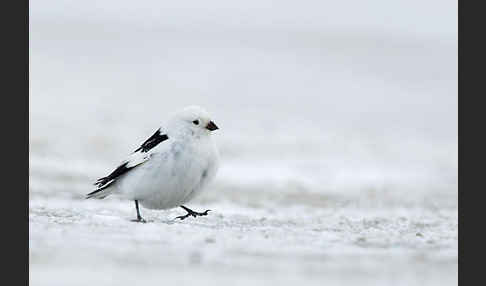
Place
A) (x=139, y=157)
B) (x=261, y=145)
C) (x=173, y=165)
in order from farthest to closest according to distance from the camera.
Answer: (x=261, y=145) < (x=139, y=157) < (x=173, y=165)

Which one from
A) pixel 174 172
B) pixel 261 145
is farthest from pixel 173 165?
pixel 261 145

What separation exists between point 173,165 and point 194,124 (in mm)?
421

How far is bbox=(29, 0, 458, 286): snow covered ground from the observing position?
5129 millimetres

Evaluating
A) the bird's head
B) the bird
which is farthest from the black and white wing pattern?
the bird's head

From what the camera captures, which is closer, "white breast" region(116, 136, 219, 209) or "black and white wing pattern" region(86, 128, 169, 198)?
"white breast" region(116, 136, 219, 209)

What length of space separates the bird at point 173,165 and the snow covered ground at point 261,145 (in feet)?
0.82

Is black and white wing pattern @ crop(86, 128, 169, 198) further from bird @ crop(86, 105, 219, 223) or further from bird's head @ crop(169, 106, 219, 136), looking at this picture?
bird's head @ crop(169, 106, 219, 136)

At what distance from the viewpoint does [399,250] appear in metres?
5.65

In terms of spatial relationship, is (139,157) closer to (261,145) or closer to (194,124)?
(194,124)

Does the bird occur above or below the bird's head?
below

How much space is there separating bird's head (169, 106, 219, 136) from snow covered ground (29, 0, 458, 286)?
2.44 feet

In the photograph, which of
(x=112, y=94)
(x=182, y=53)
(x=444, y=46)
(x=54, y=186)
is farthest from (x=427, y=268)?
(x=444, y=46)

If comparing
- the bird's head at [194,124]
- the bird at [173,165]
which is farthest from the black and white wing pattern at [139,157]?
the bird's head at [194,124]

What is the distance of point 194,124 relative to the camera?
23.0 feet
